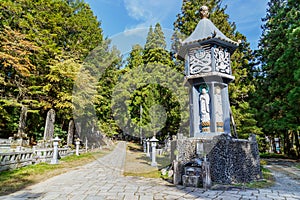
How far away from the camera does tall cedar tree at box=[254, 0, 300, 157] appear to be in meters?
10.9

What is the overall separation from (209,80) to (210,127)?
1473 mm

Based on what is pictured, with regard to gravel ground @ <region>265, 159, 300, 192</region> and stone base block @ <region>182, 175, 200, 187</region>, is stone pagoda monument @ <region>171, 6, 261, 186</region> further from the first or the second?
gravel ground @ <region>265, 159, 300, 192</region>

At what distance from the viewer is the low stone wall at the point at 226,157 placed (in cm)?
498

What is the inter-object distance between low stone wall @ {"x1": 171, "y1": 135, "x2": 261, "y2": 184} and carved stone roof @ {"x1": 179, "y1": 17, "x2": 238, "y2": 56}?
3.02m

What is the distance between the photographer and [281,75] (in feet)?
40.9

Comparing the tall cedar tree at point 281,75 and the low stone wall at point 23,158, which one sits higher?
the tall cedar tree at point 281,75

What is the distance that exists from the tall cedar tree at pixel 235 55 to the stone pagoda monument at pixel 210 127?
657 cm

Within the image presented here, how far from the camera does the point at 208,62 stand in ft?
20.3

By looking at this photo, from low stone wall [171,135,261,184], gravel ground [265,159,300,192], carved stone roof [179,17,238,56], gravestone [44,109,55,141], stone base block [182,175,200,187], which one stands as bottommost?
gravel ground [265,159,300,192]

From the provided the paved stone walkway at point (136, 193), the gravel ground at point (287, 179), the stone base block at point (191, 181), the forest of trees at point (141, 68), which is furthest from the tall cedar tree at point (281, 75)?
the stone base block at point (191, 181)

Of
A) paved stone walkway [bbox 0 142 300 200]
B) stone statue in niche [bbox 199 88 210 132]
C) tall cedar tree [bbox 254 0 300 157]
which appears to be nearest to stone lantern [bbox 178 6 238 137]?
stone statue in niche [bbox 199 88 210 132]

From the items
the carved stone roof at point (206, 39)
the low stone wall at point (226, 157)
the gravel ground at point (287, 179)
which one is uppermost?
the carved stone roof at point (206, 39)

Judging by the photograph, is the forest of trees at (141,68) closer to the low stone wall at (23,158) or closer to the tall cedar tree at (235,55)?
the tall cedar tree at (235,55)

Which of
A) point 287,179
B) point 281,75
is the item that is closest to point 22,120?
point 287,179
